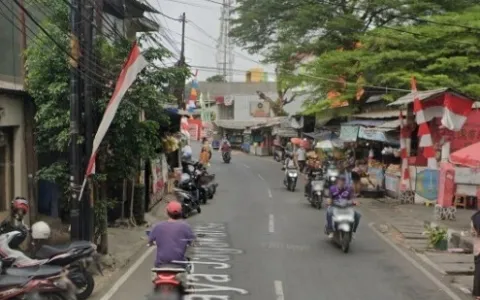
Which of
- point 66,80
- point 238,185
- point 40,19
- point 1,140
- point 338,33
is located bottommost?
point 238,185

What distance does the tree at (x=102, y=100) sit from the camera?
11.5 meters

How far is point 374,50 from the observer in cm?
2753

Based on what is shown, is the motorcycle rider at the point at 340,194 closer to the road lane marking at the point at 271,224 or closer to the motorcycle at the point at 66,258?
the road lane marking at the point at 271,224

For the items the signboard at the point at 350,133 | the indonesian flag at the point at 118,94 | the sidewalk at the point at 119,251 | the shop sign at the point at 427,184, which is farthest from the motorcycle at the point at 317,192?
the indonesian flag at the point at 118,94

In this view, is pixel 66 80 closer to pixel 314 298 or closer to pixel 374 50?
pixel 314 298

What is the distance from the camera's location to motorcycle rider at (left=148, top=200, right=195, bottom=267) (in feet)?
26.1

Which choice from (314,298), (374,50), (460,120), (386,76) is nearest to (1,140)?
(314,298)

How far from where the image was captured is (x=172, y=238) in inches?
315

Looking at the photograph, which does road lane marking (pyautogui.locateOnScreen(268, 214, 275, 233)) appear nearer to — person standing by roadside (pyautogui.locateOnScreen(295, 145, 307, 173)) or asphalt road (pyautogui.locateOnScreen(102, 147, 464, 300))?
asphalt road (pyautogui.locateOnScreen(102, 147, 464, 300))

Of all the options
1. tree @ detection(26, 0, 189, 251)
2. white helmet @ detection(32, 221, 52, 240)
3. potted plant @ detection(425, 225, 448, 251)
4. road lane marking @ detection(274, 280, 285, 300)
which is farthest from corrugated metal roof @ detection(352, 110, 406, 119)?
white helmet @ detection(32, 221, 52, 240)

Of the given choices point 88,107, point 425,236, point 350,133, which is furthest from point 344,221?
point 350,133

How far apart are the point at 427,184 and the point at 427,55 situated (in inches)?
267

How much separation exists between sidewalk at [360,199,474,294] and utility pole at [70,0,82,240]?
6706 mm

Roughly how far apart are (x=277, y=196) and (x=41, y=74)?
14304 mm
